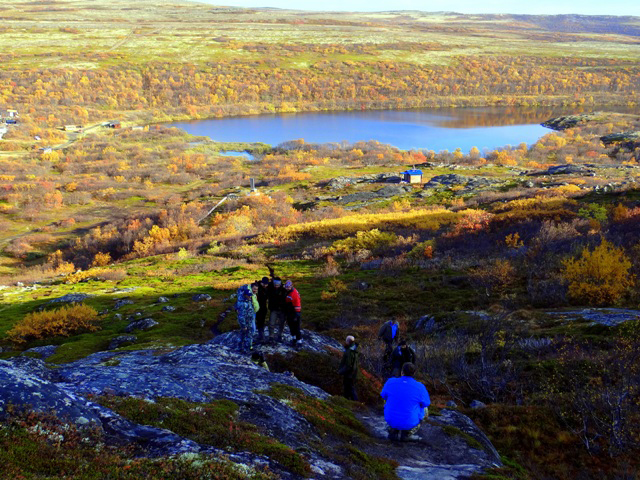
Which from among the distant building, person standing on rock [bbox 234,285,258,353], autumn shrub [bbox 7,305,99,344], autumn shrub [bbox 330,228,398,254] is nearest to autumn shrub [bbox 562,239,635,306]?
person standing on rock [bbox 234,285,258,353]

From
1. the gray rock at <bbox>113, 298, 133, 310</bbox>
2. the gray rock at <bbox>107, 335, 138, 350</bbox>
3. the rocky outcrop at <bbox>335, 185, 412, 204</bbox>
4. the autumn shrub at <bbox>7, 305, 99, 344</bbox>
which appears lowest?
the rocky outcrop at <bbox>335, 185, 412, 204</bbox>

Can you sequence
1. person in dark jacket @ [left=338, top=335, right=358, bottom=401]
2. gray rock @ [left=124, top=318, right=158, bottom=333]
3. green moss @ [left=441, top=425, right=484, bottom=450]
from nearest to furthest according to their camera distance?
green moss @ [left=441, top=425, right=484, bottom=450] < person in dark jacket @ [left=338, top=335, right=358, bottom=401] < gray rock @ [left=124, top=318, right=158, bottom=333]

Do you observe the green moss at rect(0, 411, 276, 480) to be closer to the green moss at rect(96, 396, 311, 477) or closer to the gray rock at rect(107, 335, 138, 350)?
the green moss at rect(96, 396, 311, 477)

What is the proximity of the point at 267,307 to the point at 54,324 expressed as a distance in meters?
14.4

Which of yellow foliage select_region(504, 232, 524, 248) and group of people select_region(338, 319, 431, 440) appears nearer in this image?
group of people select_region(338, 319, 431, 440)

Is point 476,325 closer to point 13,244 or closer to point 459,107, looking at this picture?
point 13,244

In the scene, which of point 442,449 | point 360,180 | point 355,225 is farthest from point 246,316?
point 360,180

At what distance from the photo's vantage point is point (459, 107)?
182625 mm

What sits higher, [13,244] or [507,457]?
[507,457]

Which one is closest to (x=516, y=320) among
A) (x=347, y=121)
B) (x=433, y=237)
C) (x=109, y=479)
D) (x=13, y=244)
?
(x=109, y=479)

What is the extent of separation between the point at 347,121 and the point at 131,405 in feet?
506

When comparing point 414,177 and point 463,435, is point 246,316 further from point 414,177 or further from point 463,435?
point 414,177

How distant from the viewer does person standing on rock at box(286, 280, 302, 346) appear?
1449 centimetres

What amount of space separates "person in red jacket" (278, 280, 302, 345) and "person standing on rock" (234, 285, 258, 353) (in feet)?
3.54
